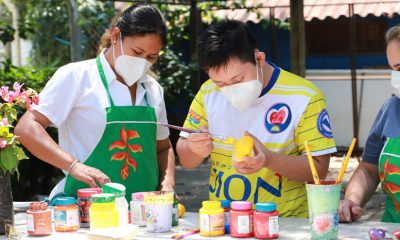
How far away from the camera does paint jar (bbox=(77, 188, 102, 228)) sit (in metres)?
2.96

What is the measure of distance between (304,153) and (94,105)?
102cm

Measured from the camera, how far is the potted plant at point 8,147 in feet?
9.39

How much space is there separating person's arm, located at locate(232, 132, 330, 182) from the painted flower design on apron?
0.70 metres

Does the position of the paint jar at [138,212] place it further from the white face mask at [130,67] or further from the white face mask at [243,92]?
the white face mask at [130,67]

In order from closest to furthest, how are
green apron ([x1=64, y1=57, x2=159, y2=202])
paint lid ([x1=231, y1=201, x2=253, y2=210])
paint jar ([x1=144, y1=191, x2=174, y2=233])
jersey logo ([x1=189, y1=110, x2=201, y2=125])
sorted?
paint lid ([x1=231, y1=201, x2=253, y2=210]) → paint jar ([x1=144, y1=191, x2=174, y2=233]) → jersey logo ([x1=189, y1=110, x2=201, y2=125]) → green apron ([x1=64, y1=57, x2=159, y2=202])

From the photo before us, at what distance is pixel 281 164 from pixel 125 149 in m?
0.83

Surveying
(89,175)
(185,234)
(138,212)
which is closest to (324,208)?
(185,234)

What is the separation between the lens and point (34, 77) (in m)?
8.60

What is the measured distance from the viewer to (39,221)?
286cm

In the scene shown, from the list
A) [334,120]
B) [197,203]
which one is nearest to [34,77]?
[197,203]

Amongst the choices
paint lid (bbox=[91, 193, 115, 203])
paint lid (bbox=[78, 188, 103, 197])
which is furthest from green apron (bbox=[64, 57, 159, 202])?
paint lid (bbox=[91, 193, 115, 203])

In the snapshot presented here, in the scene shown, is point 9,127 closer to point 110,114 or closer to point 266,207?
point 110,114

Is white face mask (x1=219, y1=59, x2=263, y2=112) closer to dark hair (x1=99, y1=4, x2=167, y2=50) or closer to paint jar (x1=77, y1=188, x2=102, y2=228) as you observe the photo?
dark hair (x1=99, y1=4, x2=167, y2=50)

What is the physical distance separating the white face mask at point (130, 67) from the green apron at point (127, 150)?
0.31 feet
